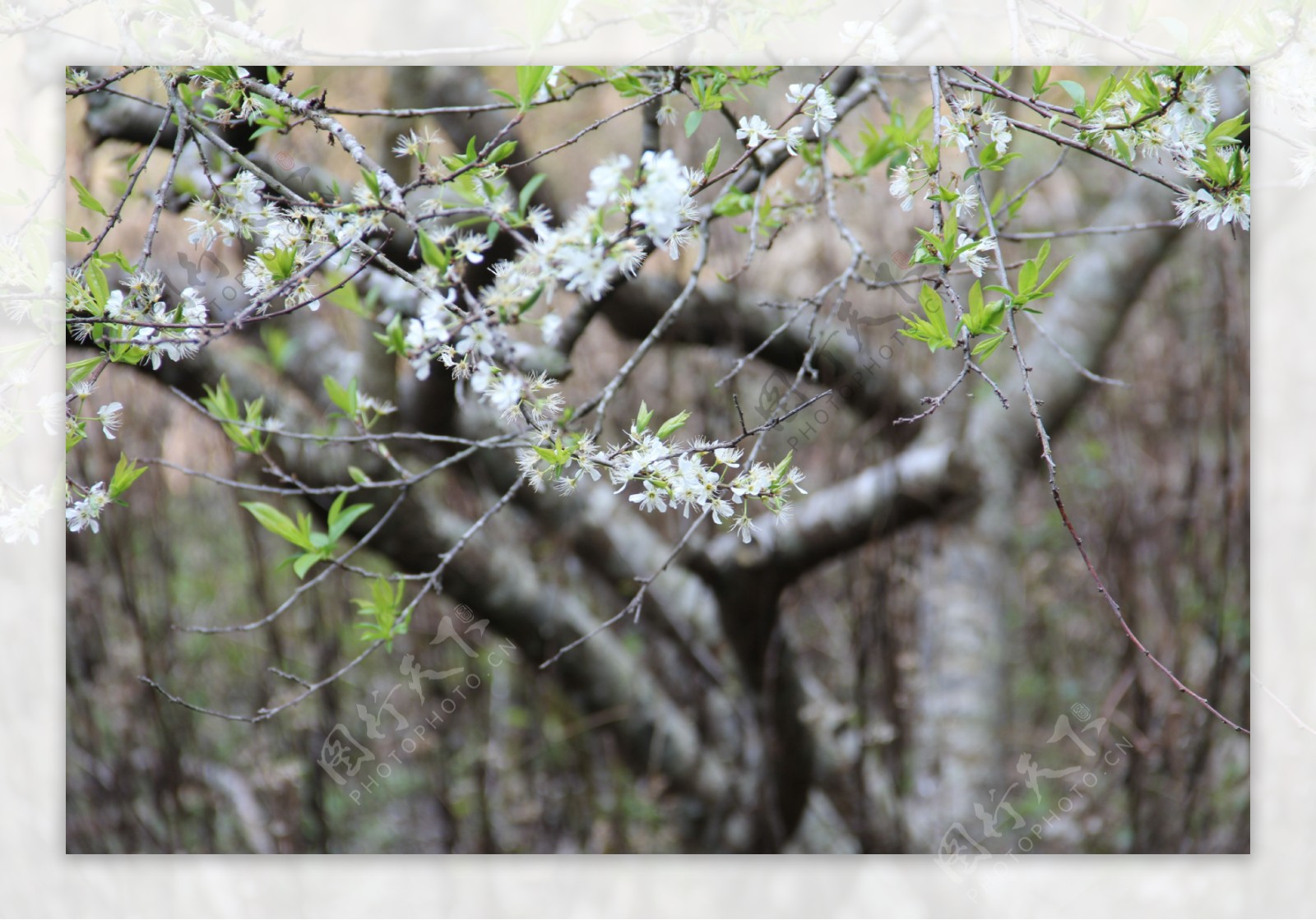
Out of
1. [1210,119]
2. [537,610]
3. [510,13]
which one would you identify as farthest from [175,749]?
[1210,119]

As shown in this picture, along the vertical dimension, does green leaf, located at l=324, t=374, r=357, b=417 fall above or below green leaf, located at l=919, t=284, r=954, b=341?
below

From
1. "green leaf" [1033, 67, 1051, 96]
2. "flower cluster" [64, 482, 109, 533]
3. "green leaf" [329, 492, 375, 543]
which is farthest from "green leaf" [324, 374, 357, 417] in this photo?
"green leaf" [1033, 67, 1051, 96]

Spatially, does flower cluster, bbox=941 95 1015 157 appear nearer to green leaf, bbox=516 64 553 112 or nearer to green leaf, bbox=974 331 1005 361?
green leaf, bbox=974 331 1005 361

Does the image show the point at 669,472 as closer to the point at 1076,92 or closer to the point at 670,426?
the point at 670,426

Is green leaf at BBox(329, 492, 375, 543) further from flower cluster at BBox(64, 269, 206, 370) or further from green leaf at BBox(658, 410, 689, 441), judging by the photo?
green leaf at BBox(658, 410, 689, 441)

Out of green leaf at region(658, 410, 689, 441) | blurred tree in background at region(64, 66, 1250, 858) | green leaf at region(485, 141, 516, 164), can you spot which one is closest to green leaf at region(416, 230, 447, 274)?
green leaf at region(485, 141, 516, 164)

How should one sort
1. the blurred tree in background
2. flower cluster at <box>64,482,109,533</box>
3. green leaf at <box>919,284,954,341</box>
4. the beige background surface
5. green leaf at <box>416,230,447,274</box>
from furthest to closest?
the blurred tree in background < the beige background surface < flower cluster at <box>64,482,109,533</box> < green leaf at <box>919,284,954,341</box> < green leaf at <box>416,230,447,274</box>

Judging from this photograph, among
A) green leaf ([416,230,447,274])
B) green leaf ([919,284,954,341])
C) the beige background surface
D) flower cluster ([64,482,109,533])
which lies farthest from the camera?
the beige background surface

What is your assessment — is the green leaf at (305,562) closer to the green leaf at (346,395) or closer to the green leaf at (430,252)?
the green leaf at (346,395)

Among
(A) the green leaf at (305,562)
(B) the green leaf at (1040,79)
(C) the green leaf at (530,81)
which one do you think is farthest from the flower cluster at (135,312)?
(B) the green leaf at (1040,79)

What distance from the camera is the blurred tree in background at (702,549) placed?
124 cm

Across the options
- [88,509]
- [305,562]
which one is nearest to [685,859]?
[305,562]

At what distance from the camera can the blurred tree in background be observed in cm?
124

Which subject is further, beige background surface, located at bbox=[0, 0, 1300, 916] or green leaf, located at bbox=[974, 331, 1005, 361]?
beige background surface, located at bbox=[0, 0, 1300, 916]
